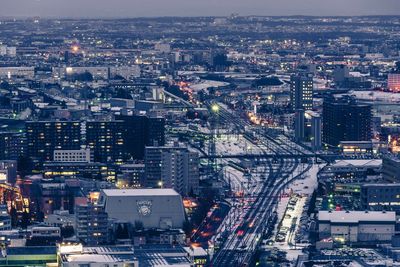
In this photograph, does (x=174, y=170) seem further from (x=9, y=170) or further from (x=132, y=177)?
(x=9, y=170)

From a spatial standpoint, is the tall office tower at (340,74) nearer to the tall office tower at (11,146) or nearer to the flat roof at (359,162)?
the tall office tower at (11,146)

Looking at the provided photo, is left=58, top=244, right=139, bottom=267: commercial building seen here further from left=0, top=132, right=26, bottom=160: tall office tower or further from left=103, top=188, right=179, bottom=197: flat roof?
left=0, top=132, right=26, bottom=160: tall office tower

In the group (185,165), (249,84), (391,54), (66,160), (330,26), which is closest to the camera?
(185,165)

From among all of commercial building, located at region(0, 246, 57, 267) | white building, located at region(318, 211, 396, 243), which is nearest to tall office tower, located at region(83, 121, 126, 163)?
white building, located at region(318, 211, 396, 243)

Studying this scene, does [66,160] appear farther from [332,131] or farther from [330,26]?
[330,26]

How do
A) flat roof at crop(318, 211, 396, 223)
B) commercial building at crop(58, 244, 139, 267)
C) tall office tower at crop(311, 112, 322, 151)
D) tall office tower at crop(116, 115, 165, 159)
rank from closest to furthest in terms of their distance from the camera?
commercial building at crop(58, 244, 139, 267) → flat roof at crop(318, 211, 396, 223) → tall office tower at crop(116, 115, 165, 159) → tall office tower at crop(311, 112, 322, 151)

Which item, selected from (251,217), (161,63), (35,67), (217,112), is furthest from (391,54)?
(251,217)

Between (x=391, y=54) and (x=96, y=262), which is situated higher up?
(x=96, y=262)

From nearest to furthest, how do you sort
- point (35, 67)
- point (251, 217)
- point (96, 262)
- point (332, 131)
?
point (96, 262) < point (251, 217) < point (332, 131) < point (35, 67)
